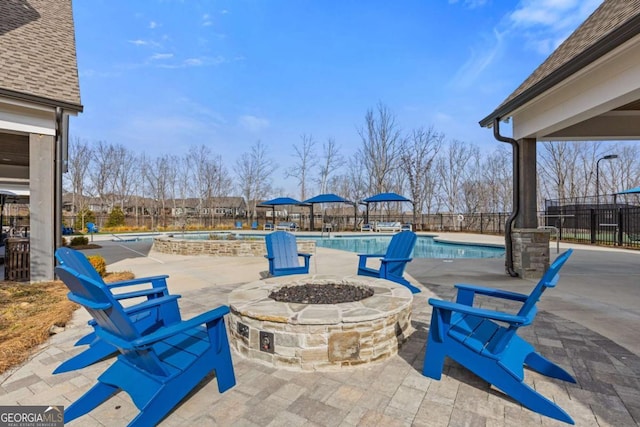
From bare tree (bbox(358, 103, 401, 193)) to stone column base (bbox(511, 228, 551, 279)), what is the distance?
16.6m

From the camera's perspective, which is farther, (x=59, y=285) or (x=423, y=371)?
(x=59, y=285)

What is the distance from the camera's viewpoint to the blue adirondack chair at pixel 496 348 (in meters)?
1.85

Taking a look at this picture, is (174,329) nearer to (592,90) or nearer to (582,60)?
(582,60)

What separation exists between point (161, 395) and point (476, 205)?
80.5 feet

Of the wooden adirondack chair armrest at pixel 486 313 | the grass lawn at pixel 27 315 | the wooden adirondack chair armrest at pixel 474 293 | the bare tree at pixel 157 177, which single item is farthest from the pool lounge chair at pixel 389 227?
A: the bare tree at pixel 157 177

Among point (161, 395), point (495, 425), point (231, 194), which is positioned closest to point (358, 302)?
point (495, 425)

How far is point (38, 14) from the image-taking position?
24.4 feet

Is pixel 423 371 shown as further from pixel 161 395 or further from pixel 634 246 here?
pixel 634 246

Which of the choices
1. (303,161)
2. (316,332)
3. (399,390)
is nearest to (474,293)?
(399,390)

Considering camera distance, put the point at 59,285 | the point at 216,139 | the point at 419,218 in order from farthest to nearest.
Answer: the point at 216,139
the point at 419,218
the point at 59,285

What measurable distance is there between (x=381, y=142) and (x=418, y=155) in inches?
108

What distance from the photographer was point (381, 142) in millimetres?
22219

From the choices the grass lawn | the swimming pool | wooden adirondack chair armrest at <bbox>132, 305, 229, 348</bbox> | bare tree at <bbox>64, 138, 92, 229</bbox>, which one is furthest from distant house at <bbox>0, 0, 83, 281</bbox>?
bare tree at <bbox>64, 138, 92, 229</bbox>

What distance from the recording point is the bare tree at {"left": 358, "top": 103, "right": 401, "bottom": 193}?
22.1 m
